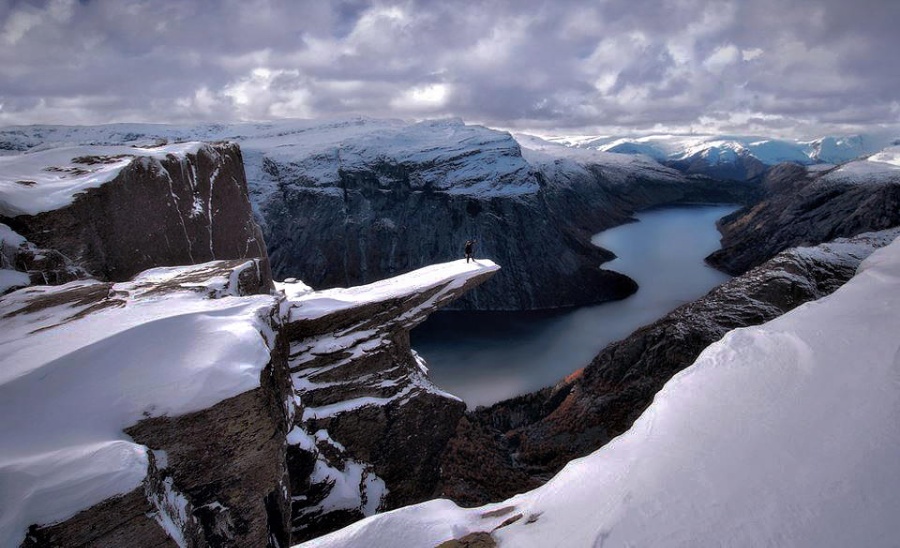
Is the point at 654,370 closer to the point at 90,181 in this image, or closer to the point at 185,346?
the point at 185,346

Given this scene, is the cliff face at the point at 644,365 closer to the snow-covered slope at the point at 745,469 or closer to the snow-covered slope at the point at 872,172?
the snow-covered slope at the point at 745,469

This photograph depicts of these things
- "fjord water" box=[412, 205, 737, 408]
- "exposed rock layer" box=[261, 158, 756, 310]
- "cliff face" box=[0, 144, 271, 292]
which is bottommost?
"fjord water" box=[412, 205, 737, 408]

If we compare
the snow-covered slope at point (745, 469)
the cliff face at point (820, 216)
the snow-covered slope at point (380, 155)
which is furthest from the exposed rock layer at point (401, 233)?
the snow-covered slope at point (745, 469)

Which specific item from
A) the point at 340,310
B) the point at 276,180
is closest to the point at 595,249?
the point at 276,180

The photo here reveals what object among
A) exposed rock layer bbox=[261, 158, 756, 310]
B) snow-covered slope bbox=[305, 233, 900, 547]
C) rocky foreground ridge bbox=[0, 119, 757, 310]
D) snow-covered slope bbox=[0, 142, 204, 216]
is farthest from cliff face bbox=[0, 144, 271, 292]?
exposed rock layer bbox=[261, 158, 756, 310]

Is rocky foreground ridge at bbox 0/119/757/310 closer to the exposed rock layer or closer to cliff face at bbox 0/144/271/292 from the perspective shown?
the exposed rock layer
